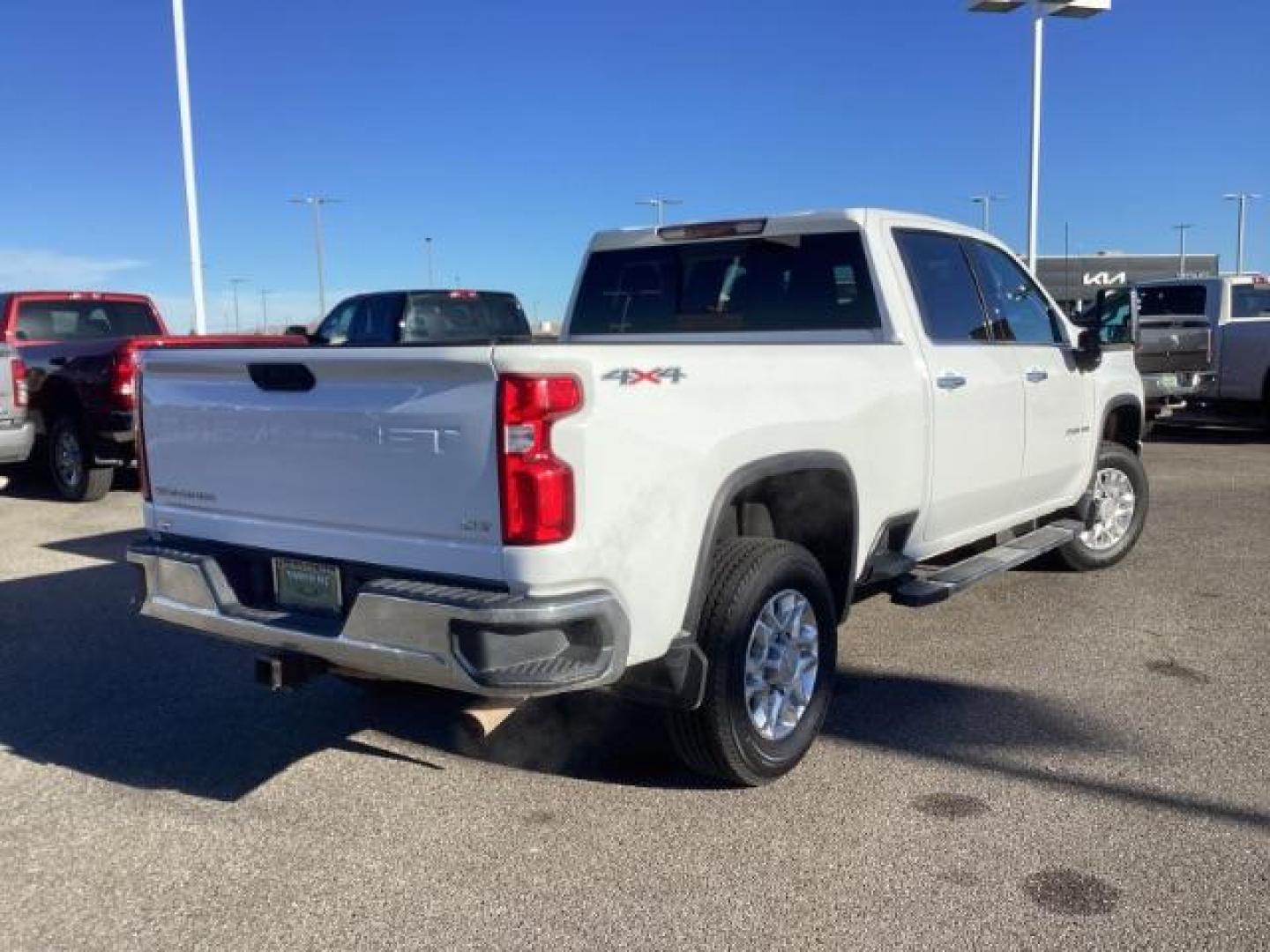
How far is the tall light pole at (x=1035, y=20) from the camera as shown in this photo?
2195cm

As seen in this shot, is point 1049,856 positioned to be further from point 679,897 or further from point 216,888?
point 216,888

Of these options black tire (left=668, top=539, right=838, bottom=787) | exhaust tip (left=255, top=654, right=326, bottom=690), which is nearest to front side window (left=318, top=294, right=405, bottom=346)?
exhaust tip (left=255, top=654, right=326, bottom=690)

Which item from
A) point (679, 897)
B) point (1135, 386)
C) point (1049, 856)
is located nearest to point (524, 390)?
point (679, 897)

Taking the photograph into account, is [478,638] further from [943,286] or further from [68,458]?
[68,458]

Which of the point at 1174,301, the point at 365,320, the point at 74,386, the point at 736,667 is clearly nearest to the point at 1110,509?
the point at 736,667

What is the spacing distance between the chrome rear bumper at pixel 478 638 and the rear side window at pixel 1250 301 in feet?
47.5

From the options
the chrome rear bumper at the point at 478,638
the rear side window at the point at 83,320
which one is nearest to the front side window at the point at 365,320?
the rear side window at the point at 83,320

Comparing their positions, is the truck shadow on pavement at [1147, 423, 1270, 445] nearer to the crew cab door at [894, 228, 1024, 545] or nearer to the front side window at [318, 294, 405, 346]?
the front side window at [318, 294, 405, 346]

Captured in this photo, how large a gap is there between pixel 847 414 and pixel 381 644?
6.20 ft

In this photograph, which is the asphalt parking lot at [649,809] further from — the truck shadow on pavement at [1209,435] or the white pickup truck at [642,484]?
the truck shadow on pavement at [1209,435]

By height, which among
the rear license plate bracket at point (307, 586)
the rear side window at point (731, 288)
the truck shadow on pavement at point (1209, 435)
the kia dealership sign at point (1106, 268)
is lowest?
the truck shadow on pavement at point (1209, 435)

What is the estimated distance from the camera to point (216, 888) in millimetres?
3357

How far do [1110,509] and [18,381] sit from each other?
943 centimetres

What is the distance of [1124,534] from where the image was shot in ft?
23.9
